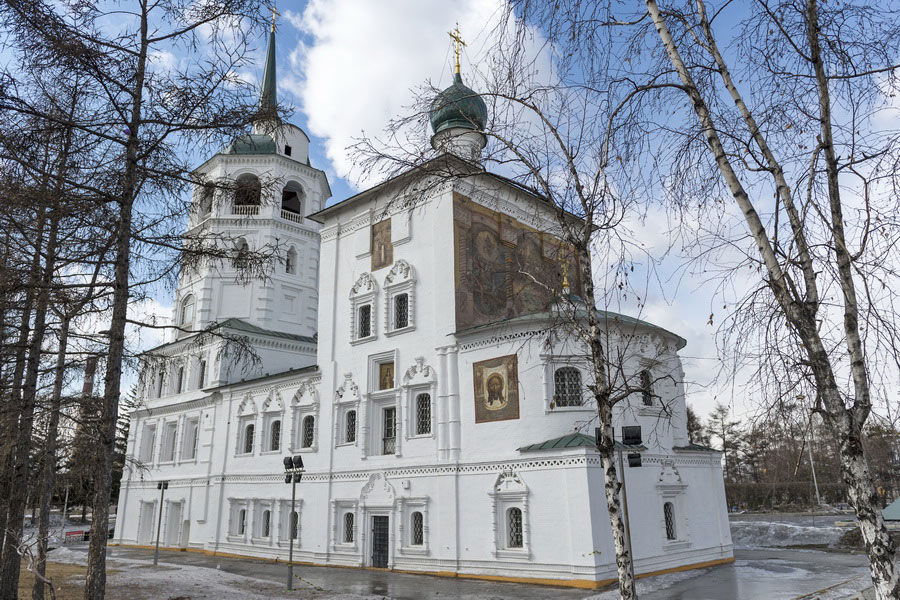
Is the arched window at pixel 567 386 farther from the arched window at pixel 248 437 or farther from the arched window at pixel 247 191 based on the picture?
the arched window at pixel 248 437

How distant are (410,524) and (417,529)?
273mm

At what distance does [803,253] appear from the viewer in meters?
5.53

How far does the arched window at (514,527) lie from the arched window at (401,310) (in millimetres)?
7629

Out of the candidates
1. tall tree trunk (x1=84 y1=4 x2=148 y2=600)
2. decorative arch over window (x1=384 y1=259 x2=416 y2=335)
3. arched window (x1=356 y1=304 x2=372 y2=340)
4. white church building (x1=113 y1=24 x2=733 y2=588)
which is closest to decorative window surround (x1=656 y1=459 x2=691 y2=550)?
white church building (x1=113 y1=24 x2=733 y2=588)

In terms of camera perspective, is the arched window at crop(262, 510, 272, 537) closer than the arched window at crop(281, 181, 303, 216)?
Yes

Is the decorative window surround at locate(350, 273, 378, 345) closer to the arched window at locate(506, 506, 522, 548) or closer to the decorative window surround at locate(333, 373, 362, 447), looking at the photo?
the decorative window surround at locate(333, 373, 362, 447)

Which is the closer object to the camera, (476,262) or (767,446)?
(767,446)

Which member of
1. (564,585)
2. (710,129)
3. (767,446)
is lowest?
(564,585)

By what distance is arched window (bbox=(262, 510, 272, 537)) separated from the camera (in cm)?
2452

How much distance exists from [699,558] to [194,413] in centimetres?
2344

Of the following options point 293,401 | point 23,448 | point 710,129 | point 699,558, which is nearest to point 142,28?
point 23,448

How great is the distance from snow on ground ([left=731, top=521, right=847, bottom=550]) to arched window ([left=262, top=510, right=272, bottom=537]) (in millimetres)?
18813

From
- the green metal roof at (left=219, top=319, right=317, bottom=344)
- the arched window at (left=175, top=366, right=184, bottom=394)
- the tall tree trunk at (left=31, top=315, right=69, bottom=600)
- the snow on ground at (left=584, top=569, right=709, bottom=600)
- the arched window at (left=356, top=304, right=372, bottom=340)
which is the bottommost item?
the snow on ground at (left=584, top=569, right=709, bottom=600)

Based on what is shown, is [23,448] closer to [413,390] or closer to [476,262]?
[413,390]
